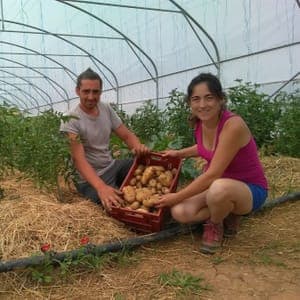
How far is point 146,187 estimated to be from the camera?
2650mm

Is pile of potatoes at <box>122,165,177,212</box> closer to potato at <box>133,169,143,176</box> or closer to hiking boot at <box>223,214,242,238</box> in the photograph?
potato at <box>133,169,143,176</box>

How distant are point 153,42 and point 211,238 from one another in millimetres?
8249

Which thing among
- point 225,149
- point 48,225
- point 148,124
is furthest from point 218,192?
point 148,124

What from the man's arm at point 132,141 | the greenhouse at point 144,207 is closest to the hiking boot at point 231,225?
the greenhouse at point 144,207

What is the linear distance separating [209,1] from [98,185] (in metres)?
6.19

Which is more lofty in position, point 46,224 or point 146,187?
point 146,187

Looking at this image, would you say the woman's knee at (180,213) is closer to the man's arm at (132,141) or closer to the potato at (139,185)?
the potato at (139,185)

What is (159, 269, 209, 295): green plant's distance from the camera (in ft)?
6.31

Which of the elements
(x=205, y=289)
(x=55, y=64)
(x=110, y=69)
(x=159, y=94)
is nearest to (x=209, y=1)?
(x=159, y=94)

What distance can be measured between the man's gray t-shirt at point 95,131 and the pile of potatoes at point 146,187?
38 centimetres

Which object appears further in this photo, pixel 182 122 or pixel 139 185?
pixel 182 122

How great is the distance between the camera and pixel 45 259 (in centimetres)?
205

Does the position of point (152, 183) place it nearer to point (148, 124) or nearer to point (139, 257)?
point (139, 257)

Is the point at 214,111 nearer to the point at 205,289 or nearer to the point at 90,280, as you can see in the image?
the point at 205,289
